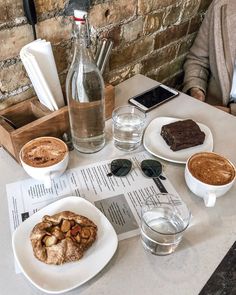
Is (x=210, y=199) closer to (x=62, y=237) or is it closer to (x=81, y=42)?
(x=62, y=237)

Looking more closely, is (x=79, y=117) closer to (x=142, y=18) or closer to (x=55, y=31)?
(x=55, y=31)

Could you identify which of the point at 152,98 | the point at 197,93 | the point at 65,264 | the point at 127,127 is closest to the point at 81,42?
the point at 127,127

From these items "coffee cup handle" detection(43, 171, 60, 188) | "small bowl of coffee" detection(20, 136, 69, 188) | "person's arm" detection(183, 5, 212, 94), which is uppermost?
"small bowl of coffee" detection(20, 136, 69, 188)

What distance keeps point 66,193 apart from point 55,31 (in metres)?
0.45

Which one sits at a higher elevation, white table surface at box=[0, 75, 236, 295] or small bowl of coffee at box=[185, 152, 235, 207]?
small bowl of coffee at box=[185, 152, 235, 207]

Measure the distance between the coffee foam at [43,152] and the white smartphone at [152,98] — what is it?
340 millimetres

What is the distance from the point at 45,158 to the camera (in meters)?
0.70

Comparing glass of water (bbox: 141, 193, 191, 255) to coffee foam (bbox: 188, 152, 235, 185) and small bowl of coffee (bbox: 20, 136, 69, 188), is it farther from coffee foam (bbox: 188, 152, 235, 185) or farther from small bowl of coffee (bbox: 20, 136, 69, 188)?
small bowl of coffee (bbox: 20, 136, 69, 188)

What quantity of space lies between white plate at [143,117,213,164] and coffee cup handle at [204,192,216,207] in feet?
0.42

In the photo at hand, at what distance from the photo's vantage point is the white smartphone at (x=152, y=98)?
0.97 m

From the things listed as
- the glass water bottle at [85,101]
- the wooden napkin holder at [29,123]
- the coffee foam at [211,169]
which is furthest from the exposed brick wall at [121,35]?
the coffee foam at [211,169]

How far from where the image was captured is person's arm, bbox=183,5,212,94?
4.38 feet

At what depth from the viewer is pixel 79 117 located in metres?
0.79

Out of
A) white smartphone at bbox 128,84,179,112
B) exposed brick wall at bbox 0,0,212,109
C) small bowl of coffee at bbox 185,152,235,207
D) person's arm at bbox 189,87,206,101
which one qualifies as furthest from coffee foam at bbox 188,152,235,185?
person's arm at bbox 189,87,206,101
